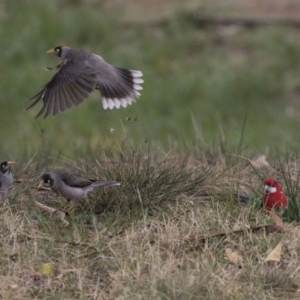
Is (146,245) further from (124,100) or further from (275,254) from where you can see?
(124,100)

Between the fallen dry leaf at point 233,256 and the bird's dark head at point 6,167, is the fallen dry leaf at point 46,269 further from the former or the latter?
the bird's dark head at point 6,167

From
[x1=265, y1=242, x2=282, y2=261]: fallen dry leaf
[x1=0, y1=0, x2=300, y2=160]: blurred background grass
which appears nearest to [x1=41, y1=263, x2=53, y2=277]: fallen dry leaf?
[x1=265, y1=242, x2=282, y2=261]: fallen dry leaf

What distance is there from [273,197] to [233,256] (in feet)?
2.32

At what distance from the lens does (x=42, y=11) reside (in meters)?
13.2

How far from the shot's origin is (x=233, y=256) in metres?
5.00

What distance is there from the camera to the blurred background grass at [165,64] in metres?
11.1

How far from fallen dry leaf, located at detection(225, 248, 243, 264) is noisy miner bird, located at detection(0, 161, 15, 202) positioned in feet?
5.25

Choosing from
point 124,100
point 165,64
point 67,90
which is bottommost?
point 165,64

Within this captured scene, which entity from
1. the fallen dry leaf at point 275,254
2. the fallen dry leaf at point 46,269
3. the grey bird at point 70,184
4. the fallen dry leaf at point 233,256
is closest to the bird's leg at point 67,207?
the grey bird at point 70,184

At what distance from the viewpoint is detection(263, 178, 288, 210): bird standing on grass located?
5.57 m

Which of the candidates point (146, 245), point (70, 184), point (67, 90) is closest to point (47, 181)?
point (70, 184)

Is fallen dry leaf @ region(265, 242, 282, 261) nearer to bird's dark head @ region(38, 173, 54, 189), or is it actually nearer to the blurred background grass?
bird's dark head @ region(38, 173, 54, 189)

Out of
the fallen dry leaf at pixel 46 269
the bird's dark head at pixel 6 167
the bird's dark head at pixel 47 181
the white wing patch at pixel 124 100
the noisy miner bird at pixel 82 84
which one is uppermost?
the noisy miner bird at pixel 82 84

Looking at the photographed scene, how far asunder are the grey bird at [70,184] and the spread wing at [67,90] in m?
0.48
